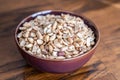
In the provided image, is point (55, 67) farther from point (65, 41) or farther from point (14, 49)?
point (14, 49)

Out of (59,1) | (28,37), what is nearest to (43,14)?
(28,37)

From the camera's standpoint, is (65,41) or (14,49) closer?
(65,41)

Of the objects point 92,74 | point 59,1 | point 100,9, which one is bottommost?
point 92,74

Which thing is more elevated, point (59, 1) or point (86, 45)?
point (59, 1)
